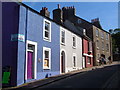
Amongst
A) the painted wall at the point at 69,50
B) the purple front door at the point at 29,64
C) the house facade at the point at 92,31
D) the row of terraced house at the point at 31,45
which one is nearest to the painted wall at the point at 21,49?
the row of terraced house at the point at 31,45

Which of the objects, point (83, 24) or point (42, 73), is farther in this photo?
point (83, 24)

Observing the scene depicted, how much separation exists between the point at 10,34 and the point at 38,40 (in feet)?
8.29

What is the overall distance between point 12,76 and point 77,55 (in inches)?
494

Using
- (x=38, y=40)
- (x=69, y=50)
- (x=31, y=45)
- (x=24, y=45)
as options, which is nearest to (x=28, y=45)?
(x=31, y=45)

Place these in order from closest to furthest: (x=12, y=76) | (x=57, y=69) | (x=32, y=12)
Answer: (x=12, y=76), (x=32, y=12), (x=57, y=69)

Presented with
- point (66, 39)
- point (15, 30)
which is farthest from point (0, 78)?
point (66, 39)

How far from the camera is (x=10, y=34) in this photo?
11172 millimetres

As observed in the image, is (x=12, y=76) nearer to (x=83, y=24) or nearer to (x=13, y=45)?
(x=13, y=45)

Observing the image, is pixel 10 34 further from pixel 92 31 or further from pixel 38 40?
pixel 92 31

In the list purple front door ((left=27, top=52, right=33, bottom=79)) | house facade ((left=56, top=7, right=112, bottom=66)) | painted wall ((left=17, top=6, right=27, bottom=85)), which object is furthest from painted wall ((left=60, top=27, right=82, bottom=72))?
house facade ((left=56, top=7, right=112, bottom=66))

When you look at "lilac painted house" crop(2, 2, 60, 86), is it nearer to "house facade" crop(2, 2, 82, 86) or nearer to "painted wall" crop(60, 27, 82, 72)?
"house facade" crop(2, 2, 82, 86)

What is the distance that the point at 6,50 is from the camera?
11.2m

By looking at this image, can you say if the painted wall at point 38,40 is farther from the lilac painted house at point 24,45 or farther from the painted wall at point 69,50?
the painted wall at point 69,50

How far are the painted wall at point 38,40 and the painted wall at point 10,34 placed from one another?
314 mm
